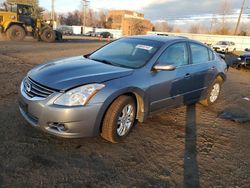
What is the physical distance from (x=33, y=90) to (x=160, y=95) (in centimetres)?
203

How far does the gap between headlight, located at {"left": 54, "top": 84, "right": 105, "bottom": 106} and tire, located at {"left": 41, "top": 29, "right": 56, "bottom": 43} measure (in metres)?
21.5

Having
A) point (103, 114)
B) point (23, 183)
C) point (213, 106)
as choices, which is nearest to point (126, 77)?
point (103, 114)

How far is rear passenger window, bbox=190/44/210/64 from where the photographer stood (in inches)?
207

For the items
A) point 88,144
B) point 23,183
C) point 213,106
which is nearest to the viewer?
point 23,183

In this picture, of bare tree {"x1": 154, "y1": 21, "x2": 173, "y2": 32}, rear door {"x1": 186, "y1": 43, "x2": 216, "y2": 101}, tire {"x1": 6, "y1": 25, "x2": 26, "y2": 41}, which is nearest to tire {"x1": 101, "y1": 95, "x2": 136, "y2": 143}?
rear door {"x1": 186, "y1": 43, "x2": 216, "y2": 101}

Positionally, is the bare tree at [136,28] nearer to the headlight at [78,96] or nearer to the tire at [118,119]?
the tire at [118,119]

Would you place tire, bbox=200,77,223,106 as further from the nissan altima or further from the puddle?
the nissan altima

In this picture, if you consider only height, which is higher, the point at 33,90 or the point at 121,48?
the point at 121,48

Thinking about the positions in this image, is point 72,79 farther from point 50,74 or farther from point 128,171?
point 128,171

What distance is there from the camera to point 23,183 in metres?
2.75

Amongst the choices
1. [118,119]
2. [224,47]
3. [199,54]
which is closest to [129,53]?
[118,119]

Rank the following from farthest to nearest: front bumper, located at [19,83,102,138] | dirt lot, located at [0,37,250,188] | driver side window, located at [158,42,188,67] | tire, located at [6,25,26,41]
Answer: tire, located at [6,25,26,41] → driver side window, located at [158,42,188,67] → front bumper, located at [19,83,102,138] → dirt lot, located at [0,37,250,188]

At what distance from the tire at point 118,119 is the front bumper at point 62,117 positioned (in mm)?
211

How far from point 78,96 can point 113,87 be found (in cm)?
50
